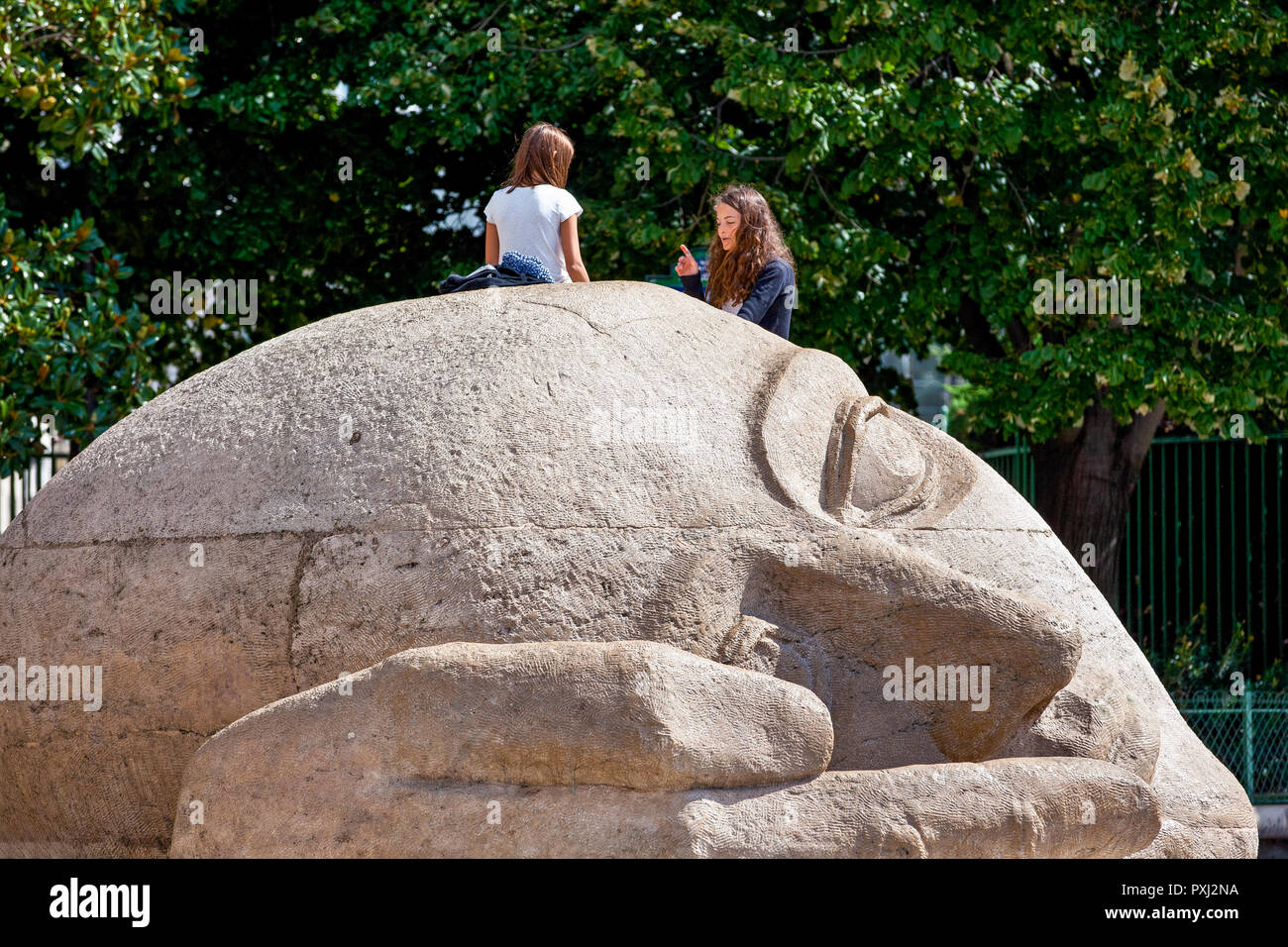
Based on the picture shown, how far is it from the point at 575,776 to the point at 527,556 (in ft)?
2.05

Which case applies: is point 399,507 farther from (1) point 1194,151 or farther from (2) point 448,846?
(1) point 1194,151

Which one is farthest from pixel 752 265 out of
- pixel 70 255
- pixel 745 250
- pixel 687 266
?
pixel 70 255

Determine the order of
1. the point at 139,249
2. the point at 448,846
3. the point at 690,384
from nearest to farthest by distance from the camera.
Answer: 1. the point at 448,846
2. the point at 690,384
3. the point at 139,249

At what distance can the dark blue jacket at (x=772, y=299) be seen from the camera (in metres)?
5.86

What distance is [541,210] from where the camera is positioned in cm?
554

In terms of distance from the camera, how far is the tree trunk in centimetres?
1109

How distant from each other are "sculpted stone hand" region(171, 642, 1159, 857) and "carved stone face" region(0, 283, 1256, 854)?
9.1 inches

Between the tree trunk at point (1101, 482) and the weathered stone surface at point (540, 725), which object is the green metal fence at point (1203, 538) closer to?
the tree trunk at point (1101, 482)

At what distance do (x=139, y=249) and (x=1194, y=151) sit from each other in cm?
749

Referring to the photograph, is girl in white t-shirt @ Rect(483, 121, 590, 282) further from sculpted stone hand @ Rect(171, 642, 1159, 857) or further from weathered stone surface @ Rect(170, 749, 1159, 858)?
weathered stone surface @ Rect(170, 749, 1159, 858)

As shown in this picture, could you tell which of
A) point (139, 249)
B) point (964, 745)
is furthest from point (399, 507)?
point (139, 249)

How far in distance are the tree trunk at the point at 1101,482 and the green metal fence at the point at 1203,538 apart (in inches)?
19.1

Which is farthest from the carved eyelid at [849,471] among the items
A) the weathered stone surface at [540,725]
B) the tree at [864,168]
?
the tree at [864,168]

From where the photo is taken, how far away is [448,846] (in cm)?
388
